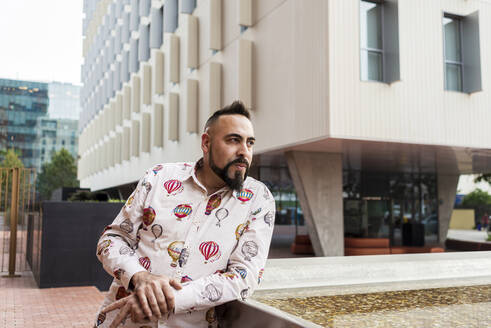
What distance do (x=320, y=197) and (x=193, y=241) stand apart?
43.3 feet

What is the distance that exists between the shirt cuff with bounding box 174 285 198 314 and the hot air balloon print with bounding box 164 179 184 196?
598 millimetres

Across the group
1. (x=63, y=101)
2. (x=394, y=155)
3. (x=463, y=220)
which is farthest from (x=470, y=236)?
(x=63, y=101)

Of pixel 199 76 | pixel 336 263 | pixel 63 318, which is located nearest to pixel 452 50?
pixel 199 76

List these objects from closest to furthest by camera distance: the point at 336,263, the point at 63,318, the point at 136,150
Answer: the point at 336,263 → the point at 63,318 → the point at 136,150

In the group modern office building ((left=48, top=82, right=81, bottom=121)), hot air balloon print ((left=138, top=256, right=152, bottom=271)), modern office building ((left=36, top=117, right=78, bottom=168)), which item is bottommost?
hot air balloon print ((left=138, top=256, right=152, bottom=271))

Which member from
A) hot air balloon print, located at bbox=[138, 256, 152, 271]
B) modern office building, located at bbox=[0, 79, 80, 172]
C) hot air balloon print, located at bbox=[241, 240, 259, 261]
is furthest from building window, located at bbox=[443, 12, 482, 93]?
modern office building, located at bbox=[0, 79, 80, 172]

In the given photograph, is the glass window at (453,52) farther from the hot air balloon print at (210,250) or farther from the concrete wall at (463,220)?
the concrete wall at (463,220)

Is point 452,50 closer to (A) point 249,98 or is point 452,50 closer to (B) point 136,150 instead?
(A) point 249,98

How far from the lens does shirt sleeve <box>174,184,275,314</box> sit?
7.47ft

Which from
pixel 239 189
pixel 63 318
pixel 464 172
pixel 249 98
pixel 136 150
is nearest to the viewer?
pixel 239 189

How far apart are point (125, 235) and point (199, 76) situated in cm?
1796

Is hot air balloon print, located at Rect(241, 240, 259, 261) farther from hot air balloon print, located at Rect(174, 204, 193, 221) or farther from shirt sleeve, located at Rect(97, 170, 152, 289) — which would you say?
shirt sleeve, located at Rect(97, 170, 152, 289)

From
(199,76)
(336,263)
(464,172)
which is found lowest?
(336,263)

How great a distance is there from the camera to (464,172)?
23.4m
